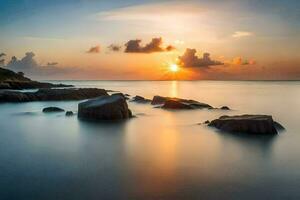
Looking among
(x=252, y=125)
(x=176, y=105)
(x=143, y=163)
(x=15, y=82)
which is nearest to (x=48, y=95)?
(x=176, y=105)

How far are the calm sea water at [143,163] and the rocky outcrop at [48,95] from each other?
26488mm

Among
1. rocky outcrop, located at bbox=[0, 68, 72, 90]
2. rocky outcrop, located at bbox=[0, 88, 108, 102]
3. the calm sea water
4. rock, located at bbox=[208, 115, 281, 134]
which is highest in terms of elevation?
rocky outcrop, located at bbox=[0, 68, 72, 90]

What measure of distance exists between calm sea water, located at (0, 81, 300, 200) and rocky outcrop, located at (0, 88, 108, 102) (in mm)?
26488

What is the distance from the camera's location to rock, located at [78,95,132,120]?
3203cm

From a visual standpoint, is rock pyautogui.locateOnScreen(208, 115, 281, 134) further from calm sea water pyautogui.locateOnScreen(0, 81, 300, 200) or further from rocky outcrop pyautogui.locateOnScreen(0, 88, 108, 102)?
rocky outcrop pyautogui.locateOnScreen(0, 88, 108, 102)

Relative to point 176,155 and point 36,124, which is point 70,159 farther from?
point 36,124

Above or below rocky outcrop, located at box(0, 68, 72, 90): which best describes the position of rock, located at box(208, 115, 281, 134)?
below

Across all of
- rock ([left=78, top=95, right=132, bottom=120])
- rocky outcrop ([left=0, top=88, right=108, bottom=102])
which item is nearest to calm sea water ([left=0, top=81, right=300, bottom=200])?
rock ([left=78, top=95, right=132, bottom=120])

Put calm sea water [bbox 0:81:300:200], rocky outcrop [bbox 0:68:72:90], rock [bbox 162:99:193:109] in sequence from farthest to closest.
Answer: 1. rocky outcrop [bbox 0:68:72:90]
2. rock [bbox 162:99:193:109]
3. calm sea water [bbox 0:81:300:200]

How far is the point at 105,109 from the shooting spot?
106ft

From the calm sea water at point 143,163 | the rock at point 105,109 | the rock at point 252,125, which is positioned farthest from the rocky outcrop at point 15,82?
the rock at point 252,125

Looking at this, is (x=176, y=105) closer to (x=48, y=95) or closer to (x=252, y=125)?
(x=252, y=125)

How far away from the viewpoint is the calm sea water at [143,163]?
500 inches

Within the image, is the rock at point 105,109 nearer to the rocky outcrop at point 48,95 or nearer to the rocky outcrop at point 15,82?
the rocky outcrop at point 48,95
